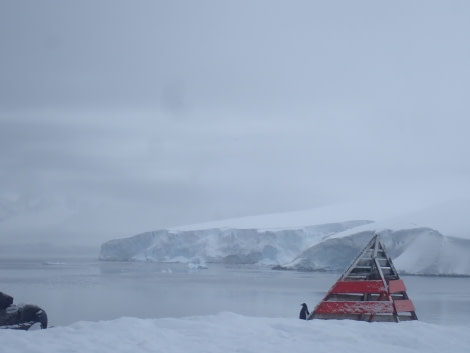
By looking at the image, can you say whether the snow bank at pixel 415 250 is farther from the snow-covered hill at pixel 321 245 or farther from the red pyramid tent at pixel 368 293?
the red pyramid tent at pixel 368 293

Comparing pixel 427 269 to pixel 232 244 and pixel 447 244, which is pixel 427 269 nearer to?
pixel 447 244

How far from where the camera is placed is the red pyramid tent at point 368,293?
8.21 meters

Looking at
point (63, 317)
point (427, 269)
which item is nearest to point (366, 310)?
point (63, 317)

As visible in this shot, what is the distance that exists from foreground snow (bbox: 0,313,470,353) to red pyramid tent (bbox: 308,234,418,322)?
29.4 inches

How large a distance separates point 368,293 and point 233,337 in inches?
122

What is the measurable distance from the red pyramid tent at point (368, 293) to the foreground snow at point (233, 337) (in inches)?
29.4

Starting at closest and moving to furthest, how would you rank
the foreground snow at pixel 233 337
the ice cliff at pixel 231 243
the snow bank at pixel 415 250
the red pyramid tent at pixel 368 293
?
the foreground snow at pixel 233 337 → the red pyramid tent at pixel 368 293 → the snow bank at pixel 415 250 → the ice cliff at pixel 231 243

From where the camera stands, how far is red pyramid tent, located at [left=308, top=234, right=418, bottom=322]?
8211mm

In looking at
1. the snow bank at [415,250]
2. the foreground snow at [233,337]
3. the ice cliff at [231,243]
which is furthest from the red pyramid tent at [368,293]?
the ice cliff at [231,243]

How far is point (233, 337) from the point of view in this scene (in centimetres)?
A: 613

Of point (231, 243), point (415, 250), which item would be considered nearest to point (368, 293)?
point (415, 250)

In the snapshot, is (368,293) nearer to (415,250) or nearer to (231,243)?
(415,250)

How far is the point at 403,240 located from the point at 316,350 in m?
45.6

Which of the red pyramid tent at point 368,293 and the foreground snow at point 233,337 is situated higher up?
the red pyramid tent at point 368,293
